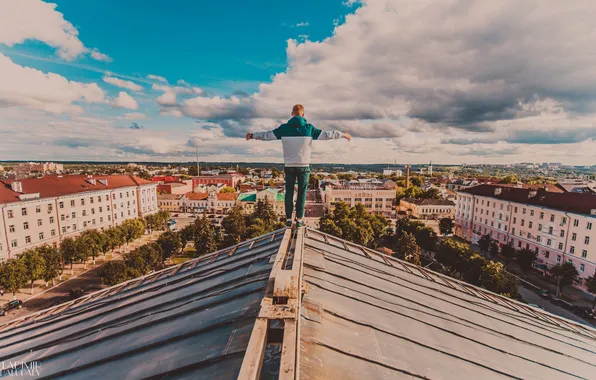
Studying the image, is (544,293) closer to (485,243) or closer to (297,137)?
(485,243)

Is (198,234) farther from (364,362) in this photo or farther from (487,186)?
(487,186)

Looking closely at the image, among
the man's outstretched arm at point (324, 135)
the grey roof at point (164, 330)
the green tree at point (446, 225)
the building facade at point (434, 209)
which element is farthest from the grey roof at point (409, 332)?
the building facade at point (434, 209)

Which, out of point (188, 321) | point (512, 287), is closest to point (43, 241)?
point (188, 321)

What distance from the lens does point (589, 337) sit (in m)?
9.03

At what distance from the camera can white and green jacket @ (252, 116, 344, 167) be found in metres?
6.90

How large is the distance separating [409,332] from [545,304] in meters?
40.9

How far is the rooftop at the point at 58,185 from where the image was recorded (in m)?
42.7

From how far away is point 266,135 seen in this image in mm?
7125

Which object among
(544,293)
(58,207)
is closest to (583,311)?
(544,293)

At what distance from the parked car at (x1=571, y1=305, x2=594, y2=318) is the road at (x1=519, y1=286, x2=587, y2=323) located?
571 mm

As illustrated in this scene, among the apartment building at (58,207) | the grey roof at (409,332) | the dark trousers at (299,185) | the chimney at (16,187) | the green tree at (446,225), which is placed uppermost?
the dark trousers at (299,185)

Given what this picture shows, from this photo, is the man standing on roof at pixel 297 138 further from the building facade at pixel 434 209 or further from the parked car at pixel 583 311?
the building facade at pixel 434 209

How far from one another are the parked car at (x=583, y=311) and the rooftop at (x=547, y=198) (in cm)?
1288

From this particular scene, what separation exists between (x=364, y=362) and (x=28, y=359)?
6427 mm
